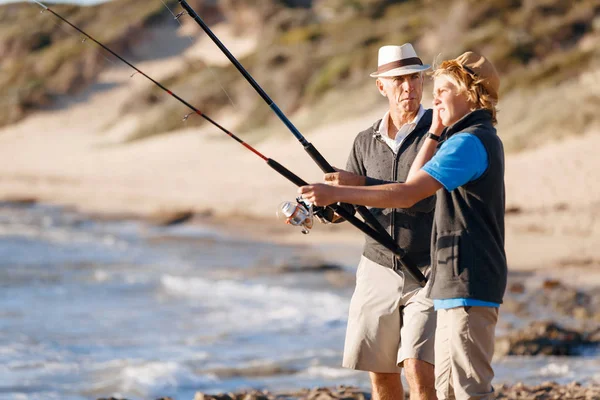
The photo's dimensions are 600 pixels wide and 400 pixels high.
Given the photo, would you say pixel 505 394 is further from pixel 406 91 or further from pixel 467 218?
pixel 467 218

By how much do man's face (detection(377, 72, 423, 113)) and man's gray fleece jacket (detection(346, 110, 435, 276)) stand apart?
0.07 m

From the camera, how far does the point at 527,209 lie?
39.6 feet

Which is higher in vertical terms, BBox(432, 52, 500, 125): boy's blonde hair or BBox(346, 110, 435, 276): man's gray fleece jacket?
BBox(432, 52, 500, 125): boy's blonde hair

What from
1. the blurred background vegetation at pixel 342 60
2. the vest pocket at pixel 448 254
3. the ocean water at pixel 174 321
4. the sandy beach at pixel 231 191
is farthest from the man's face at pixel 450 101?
the blurred background vegetation at pixel 342 60

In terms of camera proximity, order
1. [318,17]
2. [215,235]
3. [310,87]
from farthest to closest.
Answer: [318,17]
[310,87]
[215,235]

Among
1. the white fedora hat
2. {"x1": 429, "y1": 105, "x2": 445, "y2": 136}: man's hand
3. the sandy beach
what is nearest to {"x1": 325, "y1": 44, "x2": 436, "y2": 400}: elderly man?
the white fedora hat

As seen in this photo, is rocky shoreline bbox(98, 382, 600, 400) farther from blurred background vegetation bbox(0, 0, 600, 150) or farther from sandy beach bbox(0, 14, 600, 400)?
blurred background vegetation bbox(0, 0, 600, 150)

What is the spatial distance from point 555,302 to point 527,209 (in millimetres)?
3605

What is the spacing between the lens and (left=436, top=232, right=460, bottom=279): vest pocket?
9.87ft

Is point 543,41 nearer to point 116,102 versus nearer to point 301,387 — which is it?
point 301,387

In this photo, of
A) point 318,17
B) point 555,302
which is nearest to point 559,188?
point 555,302

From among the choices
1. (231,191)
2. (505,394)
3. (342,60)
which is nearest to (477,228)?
(505,394)

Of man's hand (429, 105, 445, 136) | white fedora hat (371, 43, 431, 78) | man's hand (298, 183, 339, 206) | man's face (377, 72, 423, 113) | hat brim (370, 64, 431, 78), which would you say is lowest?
man's hand (298, 183, 339, 206)

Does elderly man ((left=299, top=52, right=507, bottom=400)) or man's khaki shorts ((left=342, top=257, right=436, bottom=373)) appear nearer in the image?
elderly man ((left=299, top=52, right=507, bottom=400))
